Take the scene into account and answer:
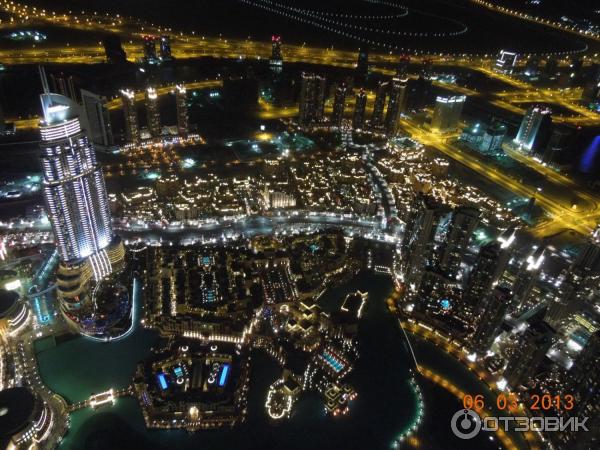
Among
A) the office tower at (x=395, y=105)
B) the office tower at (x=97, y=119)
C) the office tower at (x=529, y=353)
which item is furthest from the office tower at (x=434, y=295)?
the office tower at (x=97, y=119)

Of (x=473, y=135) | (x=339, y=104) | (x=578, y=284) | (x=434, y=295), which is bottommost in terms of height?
(x=434, y=295)

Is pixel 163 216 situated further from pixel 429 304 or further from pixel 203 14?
pixel 203 14

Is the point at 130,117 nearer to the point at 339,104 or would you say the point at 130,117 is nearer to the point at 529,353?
the point at 339,104

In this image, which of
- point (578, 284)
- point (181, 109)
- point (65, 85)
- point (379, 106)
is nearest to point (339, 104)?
point (379, 106)

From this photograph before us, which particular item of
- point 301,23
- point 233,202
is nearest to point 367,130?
point 233,202

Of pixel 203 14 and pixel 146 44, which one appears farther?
pixel 203 14

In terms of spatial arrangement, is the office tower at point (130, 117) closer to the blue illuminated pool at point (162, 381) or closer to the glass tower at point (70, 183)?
the glass tower at point (70, 183)

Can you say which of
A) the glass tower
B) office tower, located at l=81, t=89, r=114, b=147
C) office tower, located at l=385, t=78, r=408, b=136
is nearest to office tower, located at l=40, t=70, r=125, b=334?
the glass tower
